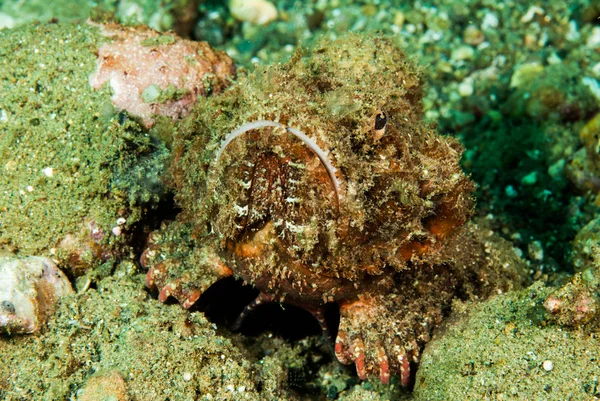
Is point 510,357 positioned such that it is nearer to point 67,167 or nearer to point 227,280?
point 227,280

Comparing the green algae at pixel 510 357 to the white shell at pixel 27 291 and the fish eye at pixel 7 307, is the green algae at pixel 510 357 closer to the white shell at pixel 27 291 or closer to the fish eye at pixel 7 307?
the white shell at pixel 27 291

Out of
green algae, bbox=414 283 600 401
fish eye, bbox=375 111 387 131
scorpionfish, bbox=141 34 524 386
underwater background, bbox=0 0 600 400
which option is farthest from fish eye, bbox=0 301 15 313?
green algae, bbox=414 283 600 401

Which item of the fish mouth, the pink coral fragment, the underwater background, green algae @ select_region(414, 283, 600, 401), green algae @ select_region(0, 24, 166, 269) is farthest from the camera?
the pink coral fragment

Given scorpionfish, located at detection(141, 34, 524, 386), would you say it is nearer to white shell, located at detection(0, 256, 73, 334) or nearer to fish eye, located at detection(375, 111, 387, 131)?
fish eye, located at detection(375, 111, 387, 131)

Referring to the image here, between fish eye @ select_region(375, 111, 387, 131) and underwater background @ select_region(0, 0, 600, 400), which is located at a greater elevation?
fish eye @ select_region(375, 111, 387, 131)

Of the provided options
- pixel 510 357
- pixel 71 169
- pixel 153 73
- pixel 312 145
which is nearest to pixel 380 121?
pixel 312 145

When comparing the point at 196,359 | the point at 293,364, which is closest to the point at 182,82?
the point at 196,359

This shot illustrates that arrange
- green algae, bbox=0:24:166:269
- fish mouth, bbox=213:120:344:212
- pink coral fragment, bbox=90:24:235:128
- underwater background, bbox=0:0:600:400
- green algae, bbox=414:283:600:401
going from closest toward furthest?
fish mouth, bbox=213:120:344:212 < green algae, bbox=414:283:600:401 < underwater background, bbox=0:0:600:400 < green algae, bbox=0:24:166:269 < pink coral fragment, bbox=90:24:235:128
